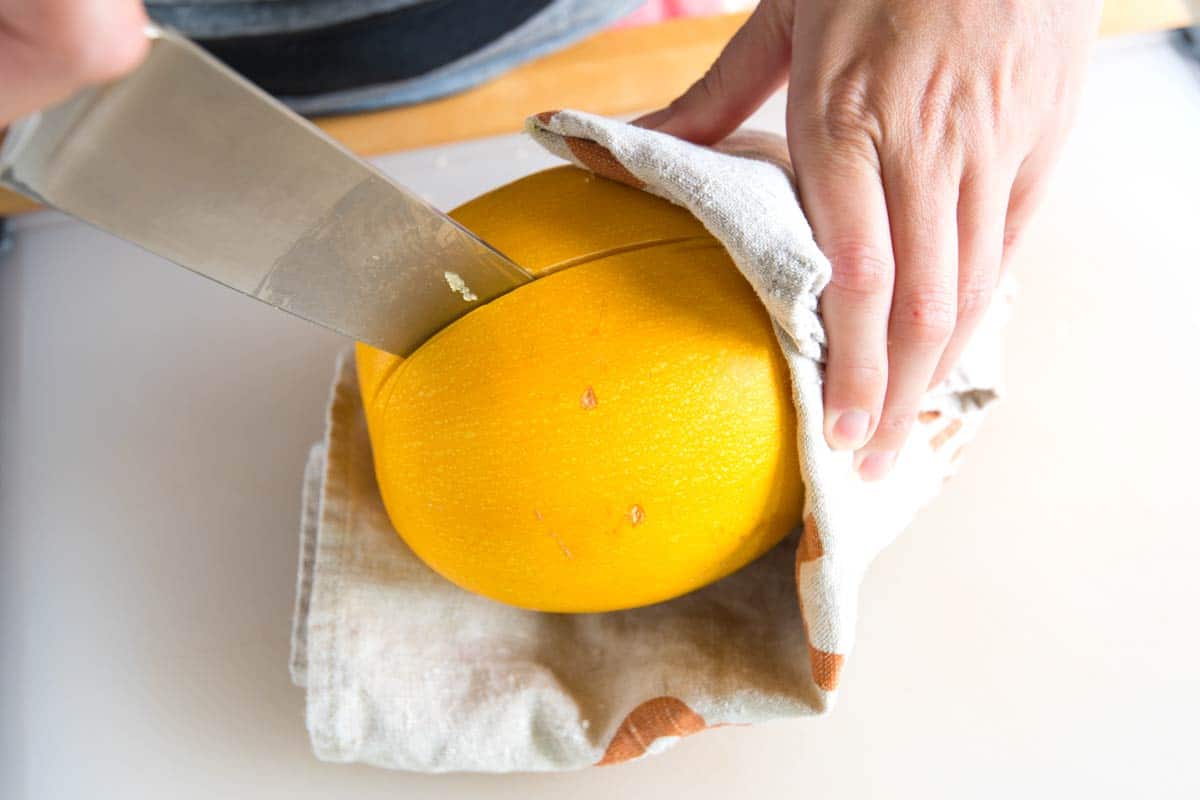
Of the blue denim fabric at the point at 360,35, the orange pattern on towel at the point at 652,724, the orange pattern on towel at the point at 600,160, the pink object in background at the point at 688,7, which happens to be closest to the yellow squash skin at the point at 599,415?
the orange pattern on towel at the point at 600,160

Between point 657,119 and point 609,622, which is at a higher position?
point 657,119

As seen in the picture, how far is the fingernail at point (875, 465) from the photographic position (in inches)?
32.4

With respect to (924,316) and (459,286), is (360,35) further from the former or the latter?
(924,316)

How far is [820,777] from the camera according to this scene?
0.94 meters

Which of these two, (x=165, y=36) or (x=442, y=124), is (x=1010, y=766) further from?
(x=442, y=124)

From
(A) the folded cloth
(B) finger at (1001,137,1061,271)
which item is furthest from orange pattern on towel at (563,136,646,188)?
(B) finger at (1001,137,1061,271)

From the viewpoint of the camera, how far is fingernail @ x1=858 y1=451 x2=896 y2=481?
82cm

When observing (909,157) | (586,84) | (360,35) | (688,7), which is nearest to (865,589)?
(909,157)

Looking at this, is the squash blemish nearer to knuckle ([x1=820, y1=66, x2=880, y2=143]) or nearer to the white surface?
knuckle ([x1=820, y1=66, x2=880, y2=143])

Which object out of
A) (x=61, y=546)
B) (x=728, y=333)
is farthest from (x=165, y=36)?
(x=61, y=546)

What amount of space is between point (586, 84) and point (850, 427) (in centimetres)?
72

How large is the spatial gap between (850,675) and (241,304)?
88cm

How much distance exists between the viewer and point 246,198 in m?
0.53

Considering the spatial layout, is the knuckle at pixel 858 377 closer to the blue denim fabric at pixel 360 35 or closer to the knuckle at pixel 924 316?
the knuckle at pixel 924 316
